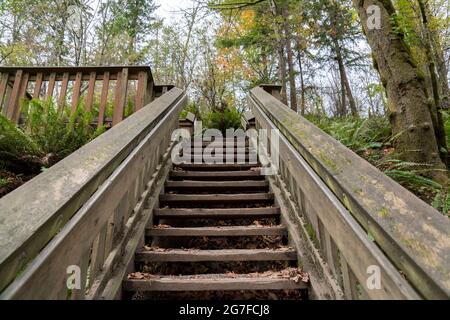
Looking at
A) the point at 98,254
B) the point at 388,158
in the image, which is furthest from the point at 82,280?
the point at 388,158

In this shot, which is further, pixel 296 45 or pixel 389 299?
pixel 296 45

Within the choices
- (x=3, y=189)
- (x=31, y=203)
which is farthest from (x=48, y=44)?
(x=31, y=203)

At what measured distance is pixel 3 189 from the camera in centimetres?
263

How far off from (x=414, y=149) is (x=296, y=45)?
1225cm

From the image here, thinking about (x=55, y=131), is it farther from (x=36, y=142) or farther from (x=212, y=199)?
(x=212, y=199)

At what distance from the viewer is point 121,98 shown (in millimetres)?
4098

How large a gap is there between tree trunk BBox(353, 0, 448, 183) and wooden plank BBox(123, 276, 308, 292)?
90.1 inches

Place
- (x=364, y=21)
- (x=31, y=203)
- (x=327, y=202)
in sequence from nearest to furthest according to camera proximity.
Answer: (x=31, y=203) < (x=327, y=202) < (x=364, y=21)

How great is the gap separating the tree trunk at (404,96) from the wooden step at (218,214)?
5.94 ft

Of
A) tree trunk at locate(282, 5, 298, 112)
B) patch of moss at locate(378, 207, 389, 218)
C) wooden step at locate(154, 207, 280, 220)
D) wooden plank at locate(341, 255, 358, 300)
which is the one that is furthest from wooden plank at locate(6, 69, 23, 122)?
tree trunk at locate(282, 5, 298, 112)

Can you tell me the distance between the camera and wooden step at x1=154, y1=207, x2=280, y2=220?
2932 mm

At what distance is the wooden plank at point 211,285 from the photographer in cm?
191

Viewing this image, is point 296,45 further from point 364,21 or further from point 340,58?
point 364,21

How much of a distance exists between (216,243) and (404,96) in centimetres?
289
